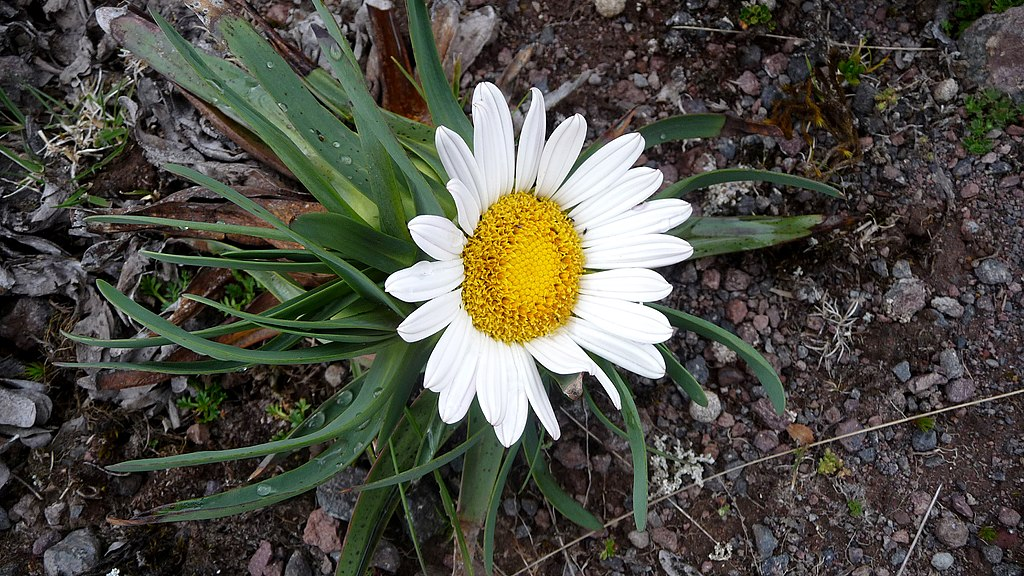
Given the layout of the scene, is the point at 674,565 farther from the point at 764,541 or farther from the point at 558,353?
the point at 558,353

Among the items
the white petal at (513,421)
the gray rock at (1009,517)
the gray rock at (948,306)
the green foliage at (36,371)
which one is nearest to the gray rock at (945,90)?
the gray rock at (948,306)

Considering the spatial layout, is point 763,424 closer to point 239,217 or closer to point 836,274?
point 836,274

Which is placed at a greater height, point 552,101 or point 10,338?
point 552,101

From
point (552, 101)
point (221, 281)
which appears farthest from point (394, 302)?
point (552, 101)

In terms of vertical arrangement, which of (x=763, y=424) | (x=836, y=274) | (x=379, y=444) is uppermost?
(x=379, y=444)

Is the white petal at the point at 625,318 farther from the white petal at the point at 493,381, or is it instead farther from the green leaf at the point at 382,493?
the green leaf at the point at 382,493

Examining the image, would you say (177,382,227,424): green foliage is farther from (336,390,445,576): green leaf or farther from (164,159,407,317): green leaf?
(164,159,407,317): green leaf

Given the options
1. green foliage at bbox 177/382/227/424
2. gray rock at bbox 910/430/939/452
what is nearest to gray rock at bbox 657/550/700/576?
gray rock at bbox 910/430/939/452
